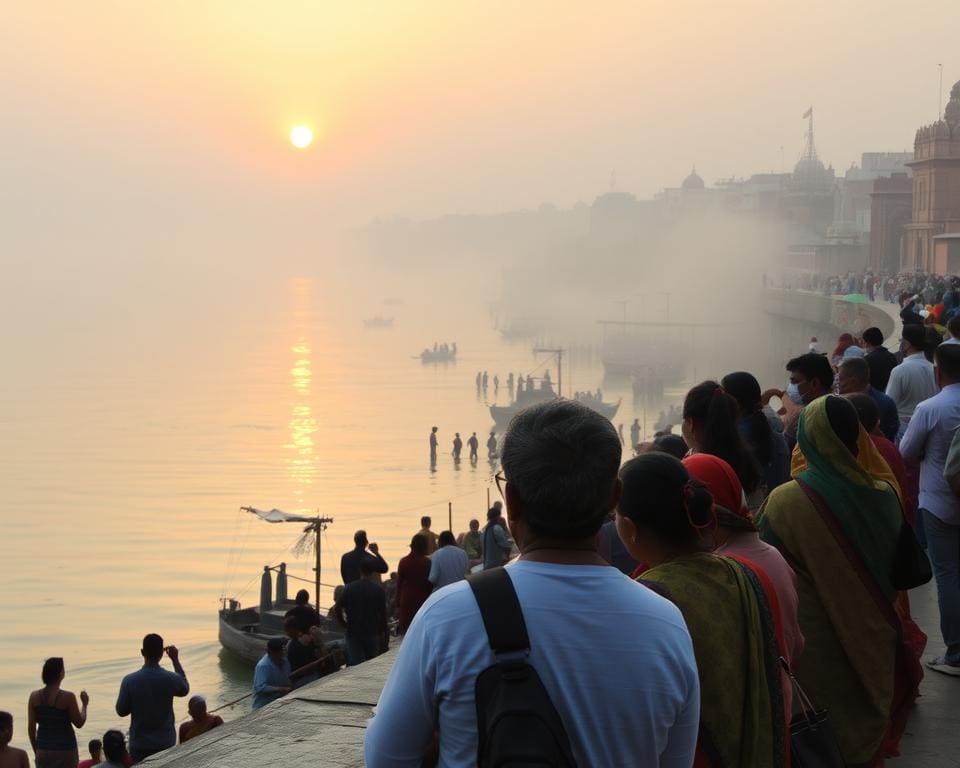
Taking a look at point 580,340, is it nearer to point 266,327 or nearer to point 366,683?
point 266,327

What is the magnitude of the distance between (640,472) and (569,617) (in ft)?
2.48

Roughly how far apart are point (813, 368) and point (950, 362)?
1.92 ft

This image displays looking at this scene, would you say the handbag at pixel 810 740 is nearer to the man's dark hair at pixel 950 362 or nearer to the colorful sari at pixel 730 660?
the colorful sari at pixel 730 660

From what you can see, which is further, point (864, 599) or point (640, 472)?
point (864, 599)

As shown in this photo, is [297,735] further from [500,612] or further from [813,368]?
[813,368]

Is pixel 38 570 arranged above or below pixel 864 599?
below

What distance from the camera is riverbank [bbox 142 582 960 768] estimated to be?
3.89 meters

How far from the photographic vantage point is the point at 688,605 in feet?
8.90

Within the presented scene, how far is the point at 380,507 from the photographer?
44.9m

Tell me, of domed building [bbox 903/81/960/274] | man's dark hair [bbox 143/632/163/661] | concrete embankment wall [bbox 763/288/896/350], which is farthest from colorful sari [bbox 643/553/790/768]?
domed building [bbox 903/81/960/274]

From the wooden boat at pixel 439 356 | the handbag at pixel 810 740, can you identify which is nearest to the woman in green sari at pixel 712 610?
the handbag at pixel 810 740

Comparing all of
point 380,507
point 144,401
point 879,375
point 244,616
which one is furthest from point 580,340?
point 879,375

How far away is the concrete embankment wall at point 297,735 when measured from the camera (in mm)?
3844

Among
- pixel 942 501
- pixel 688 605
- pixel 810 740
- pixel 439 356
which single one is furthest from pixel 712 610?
pixel 439 356
